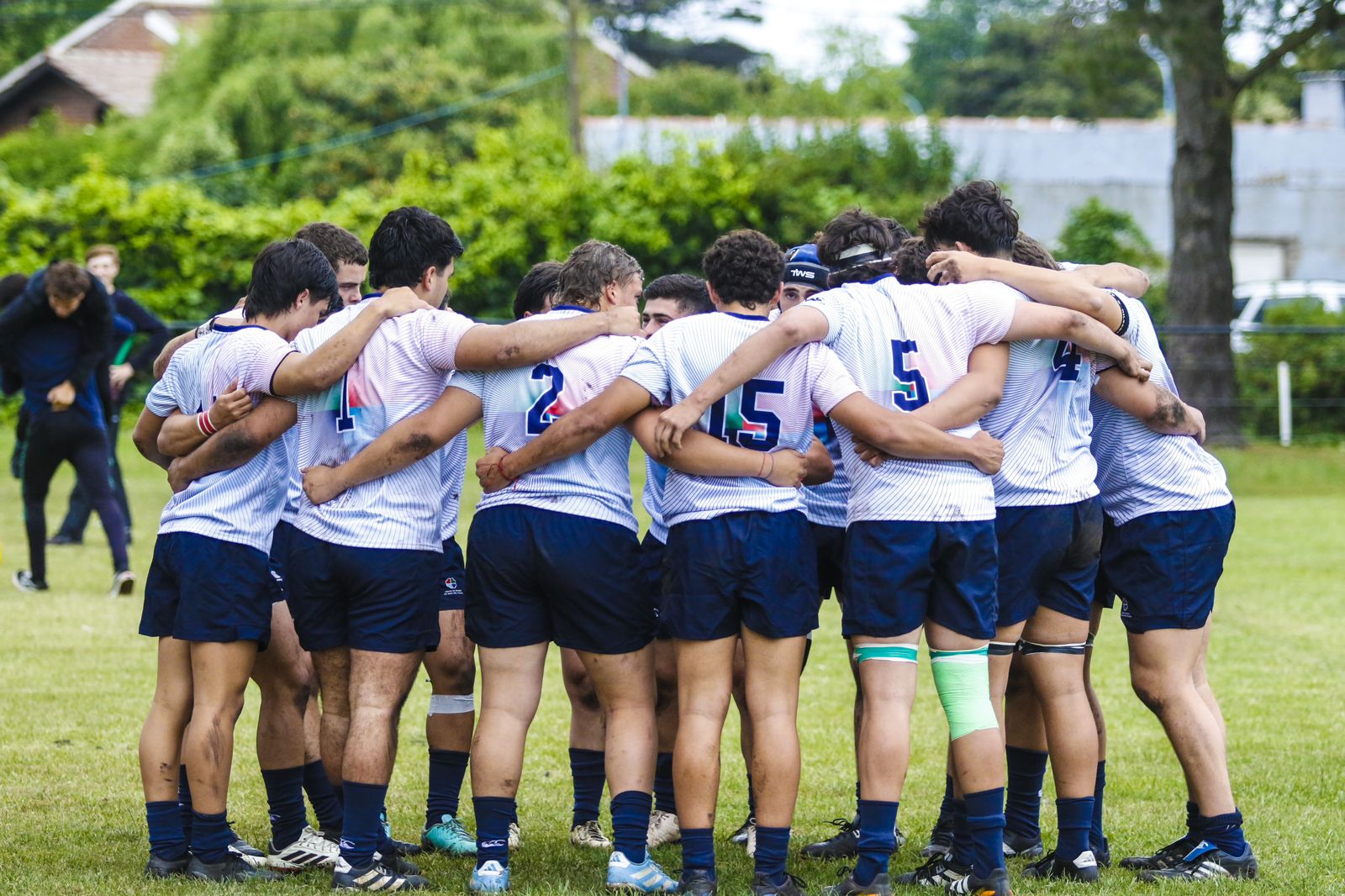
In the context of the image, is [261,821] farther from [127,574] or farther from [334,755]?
[127,574]

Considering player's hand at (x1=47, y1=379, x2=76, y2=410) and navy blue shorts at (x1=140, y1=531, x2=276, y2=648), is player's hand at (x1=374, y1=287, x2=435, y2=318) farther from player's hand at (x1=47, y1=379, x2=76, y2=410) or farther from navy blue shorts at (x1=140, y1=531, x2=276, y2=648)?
player's hand at (x1=47, y1=379, x2=76, y2=410)

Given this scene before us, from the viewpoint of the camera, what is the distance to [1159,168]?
121 ft

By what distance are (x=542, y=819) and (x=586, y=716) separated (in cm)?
52

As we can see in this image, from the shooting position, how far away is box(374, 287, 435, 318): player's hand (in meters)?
4.63

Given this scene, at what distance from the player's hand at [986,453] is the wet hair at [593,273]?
Answer: 1.18 metres

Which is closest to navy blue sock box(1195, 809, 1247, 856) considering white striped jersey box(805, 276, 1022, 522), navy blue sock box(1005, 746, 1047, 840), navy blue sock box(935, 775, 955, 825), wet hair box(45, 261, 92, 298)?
navy blue sock box(1005, 746, 1047, 840)

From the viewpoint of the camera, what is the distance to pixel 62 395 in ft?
32.2

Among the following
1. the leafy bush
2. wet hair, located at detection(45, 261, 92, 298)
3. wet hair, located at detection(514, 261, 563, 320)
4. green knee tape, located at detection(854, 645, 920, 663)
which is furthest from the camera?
the leafy bush

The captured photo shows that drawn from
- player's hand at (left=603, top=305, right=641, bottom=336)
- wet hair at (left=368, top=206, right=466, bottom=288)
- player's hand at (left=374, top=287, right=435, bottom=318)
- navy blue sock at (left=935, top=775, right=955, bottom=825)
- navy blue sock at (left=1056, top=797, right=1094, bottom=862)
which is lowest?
navy blue sock at (left=935, top=775, right=955, bottom=825)

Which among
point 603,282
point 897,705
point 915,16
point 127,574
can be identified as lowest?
point 127,574

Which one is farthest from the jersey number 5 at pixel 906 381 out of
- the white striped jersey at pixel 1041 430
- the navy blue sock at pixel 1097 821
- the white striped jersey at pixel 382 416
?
the navy blue sock at pixel 1097 821

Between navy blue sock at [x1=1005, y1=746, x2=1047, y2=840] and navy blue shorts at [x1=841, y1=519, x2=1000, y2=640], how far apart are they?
34.0 inches

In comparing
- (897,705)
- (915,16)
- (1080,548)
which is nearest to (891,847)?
(897,705)

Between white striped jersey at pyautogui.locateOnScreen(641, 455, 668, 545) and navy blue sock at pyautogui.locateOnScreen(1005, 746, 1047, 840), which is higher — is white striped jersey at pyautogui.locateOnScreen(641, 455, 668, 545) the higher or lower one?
the higher one
